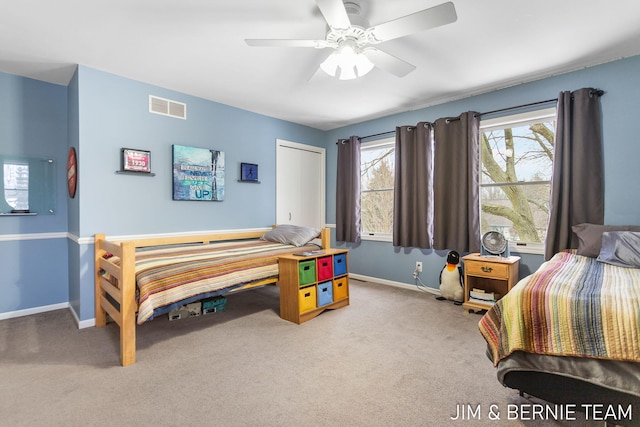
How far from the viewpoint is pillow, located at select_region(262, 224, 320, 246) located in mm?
3557

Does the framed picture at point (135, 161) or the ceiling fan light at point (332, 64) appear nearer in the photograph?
the ceiling fan light at point (332, 64)

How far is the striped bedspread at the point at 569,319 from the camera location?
122cm

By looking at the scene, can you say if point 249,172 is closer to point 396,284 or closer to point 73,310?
point 73,310

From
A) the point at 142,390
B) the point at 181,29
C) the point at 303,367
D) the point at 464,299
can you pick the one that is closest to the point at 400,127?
the point at 464,299

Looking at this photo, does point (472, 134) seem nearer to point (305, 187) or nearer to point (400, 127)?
point (400, 127)

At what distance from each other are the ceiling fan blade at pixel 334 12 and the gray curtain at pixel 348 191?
2728 mm

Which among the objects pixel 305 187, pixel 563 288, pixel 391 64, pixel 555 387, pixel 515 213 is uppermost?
pixel 391 64

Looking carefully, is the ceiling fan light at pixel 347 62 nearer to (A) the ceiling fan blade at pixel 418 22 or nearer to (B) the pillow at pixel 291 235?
(A) the ceiling fan blade at pixel 418 22

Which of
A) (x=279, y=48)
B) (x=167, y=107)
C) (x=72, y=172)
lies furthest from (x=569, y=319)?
(x=72, y=172)

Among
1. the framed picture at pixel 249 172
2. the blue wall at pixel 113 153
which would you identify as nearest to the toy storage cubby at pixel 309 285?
the blue wall at pixel 113 153

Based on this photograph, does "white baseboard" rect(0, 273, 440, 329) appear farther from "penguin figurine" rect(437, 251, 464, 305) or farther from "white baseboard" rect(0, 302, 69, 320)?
"penguin figurine" rect(437, 251, 464, 305)

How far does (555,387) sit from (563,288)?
45 centimetres

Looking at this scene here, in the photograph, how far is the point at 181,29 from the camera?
7.14 feet

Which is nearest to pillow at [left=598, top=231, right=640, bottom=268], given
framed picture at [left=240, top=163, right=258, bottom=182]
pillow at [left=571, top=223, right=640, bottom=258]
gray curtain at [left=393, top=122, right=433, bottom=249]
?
pillow at [left=571, top=223, right=640, bottom=258]
